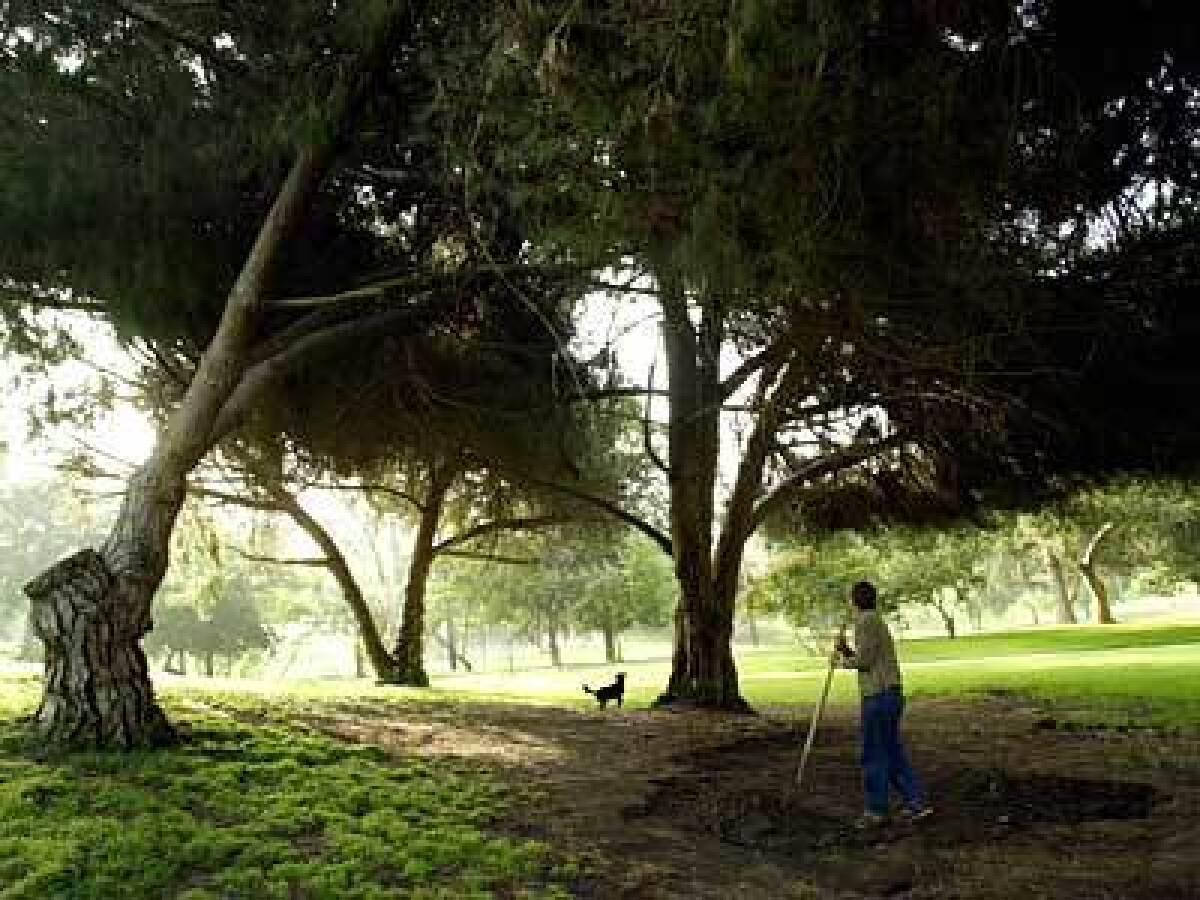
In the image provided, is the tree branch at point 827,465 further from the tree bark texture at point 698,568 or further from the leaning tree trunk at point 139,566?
the leaning tree trunk at point 139,566

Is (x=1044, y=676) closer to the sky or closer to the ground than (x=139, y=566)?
closer to the ground

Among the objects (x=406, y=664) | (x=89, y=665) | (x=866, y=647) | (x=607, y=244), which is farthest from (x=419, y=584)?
(x=607, y=244)

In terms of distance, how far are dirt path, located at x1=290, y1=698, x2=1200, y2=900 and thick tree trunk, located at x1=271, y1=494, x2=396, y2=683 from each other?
4256 mm

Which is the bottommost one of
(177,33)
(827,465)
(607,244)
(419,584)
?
(419,584)

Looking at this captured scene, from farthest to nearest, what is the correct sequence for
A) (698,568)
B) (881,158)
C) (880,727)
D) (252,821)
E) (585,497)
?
(698,568), (585,497), (880,727), (252,821), (881,158)

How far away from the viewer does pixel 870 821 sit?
6965 millimetres

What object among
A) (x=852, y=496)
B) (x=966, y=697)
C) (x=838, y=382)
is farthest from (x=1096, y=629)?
(x=838, y=382)

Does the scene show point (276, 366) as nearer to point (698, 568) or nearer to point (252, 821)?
point (252, 821)

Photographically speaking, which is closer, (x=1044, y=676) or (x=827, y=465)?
(x=827, y=465)

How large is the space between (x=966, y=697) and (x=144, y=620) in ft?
45.7

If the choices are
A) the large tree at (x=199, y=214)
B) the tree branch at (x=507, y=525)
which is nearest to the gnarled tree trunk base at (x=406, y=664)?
the tree branch at (x=507, y=525)

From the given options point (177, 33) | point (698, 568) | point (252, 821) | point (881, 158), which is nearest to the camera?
point (881, 158)

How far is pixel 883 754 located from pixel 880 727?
170mm

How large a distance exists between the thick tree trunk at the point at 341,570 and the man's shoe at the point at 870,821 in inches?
380
